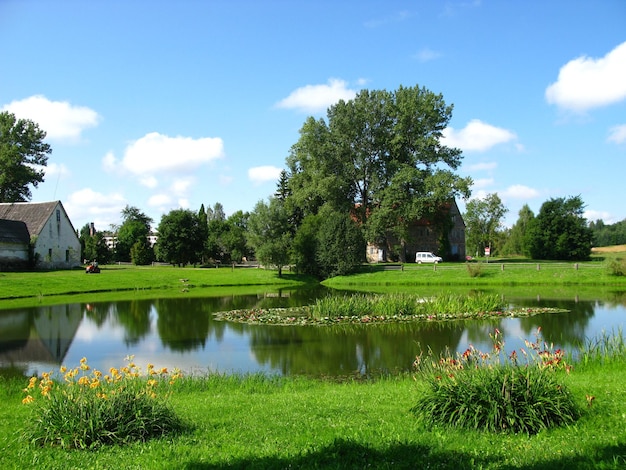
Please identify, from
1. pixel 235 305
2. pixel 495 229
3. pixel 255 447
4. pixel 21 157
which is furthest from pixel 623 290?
pixel 21 157

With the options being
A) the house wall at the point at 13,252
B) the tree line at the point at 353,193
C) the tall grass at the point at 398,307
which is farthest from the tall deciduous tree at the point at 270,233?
the tall grass at the point at 398,307

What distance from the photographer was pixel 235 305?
31312 mm

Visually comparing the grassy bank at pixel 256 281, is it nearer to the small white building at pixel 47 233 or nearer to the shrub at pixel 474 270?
the shrub at pixel 474 270

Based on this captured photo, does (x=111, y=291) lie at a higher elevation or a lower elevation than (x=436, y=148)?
lower

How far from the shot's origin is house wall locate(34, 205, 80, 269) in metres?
53.8

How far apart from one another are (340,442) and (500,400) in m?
2.27

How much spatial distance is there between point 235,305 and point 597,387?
24776 mm

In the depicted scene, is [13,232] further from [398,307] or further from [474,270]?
[474,270]

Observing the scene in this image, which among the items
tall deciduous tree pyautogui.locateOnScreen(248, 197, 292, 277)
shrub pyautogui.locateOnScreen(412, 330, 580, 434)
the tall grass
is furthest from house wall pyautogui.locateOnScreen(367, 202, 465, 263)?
shrub pyautogui.locateOnScreen(412, 330, 580, 434)

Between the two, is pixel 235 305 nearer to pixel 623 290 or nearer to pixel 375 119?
pixel 623 290

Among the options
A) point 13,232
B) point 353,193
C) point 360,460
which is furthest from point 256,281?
point 360,460

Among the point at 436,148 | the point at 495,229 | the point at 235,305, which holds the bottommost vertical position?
the point at 235,305

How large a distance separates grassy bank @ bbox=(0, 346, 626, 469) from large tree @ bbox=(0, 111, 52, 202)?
60.7m

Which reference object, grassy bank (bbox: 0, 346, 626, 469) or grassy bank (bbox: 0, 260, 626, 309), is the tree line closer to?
grassy bank (bbox: 0, 260, 626, 309)
